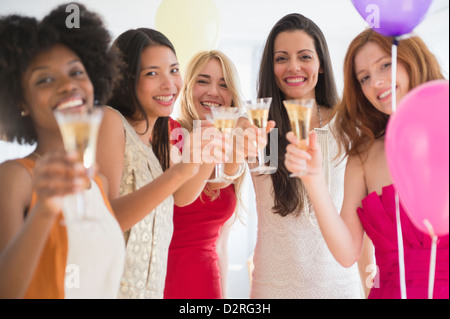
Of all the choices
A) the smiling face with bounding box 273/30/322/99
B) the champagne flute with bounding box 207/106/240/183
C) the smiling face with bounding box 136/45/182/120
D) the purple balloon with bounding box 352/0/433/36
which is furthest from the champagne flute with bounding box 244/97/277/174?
the smiling face with bounding box 273/30/322/99

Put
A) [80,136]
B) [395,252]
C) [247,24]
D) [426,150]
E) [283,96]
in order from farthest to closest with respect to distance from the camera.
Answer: [247,24] < [283,96] < [395,252] < [426,150] < [80,136]

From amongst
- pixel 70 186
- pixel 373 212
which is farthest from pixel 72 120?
pixel 373 212

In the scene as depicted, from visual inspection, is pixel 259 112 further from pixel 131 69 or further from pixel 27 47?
pixel 27 47

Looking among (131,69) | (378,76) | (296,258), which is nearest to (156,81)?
(131,69)

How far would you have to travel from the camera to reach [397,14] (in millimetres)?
1675

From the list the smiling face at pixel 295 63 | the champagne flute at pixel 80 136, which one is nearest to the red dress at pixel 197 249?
the smiling face at pixel 295 63

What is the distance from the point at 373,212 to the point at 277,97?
0.83 metres

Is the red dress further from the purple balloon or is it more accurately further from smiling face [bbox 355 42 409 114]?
the purple balloon

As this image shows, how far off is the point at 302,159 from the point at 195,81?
1.22 m

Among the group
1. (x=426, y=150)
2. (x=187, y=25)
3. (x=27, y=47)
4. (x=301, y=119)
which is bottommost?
(x=426, y=150)

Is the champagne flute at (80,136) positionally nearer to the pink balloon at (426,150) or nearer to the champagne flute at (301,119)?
the champagne flute at (301,119)

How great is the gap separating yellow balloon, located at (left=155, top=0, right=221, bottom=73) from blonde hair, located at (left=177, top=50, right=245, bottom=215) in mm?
81

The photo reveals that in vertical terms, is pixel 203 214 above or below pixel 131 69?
below
